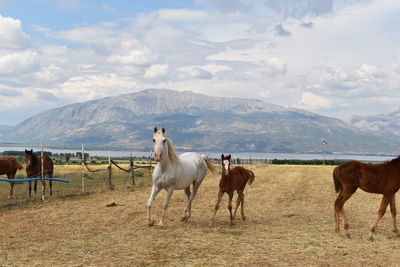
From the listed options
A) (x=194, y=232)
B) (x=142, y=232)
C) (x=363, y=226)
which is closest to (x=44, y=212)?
(x=142, y=232)

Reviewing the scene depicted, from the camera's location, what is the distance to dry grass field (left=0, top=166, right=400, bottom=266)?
8.39 m

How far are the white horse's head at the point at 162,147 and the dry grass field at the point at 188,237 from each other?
2.06m

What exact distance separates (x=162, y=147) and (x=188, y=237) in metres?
2.90

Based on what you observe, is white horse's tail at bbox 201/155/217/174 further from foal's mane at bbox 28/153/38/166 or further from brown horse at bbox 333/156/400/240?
foal's mane at bbox 28/153/38/166

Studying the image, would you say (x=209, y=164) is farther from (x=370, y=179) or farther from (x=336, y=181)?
(x=370, y=179)

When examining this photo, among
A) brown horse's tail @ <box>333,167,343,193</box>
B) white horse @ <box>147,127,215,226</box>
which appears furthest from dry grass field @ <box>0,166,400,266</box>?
brown horse's tail @ <box>333,167,343,193</box>

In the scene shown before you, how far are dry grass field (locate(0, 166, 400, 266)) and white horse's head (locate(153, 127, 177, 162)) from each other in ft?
6.76

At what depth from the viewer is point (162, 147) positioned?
12.3 meters

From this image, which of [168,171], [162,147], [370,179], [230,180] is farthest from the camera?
[230,180]

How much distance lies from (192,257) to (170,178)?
4.34 m

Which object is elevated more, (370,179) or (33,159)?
(33,159)

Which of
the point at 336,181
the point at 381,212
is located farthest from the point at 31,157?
the point at 381,212

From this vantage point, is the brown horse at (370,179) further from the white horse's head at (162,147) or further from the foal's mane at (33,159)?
the foal's mane at (33,159)

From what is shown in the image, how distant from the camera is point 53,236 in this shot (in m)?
10.8
